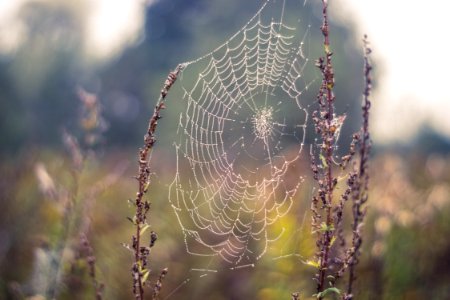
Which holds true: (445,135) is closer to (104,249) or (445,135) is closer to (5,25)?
(5,25)

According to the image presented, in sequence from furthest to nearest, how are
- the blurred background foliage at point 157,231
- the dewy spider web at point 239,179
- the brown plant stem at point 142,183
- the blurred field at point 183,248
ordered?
the dewy spider web at point 239,179 → the blurred field at point 183,248 → the blurred background foliage at point 157,231 → the brown plant stem at point 142,183

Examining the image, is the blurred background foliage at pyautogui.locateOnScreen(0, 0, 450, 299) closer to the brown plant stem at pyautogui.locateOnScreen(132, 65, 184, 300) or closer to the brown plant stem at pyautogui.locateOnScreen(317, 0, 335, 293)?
the brown plant stem at pyautogui.locateOnScreen(132, 65, 184, 300)

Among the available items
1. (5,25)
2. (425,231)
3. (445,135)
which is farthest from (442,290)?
(445,135)

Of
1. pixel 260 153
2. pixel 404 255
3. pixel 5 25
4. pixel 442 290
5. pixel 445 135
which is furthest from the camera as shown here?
pixel 445 135

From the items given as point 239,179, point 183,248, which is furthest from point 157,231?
point 239,179

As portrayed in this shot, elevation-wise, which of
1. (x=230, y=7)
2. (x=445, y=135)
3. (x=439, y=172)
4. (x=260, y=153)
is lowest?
(x=439, y=172)

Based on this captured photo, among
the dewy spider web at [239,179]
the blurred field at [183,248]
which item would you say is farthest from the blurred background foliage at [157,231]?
the dewy spider web at [239,179]

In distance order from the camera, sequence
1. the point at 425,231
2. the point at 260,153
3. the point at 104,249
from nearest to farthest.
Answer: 1. the point at 104,249
2. the point at 425,231
3. the point at 260,153

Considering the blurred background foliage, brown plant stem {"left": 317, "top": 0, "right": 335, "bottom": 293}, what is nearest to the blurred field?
the blurred background foliage

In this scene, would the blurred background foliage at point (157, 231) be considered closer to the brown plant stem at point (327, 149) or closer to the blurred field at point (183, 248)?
the blurred field at point (183, 248)

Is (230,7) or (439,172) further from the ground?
(230,7)

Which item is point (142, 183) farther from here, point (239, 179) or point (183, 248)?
point (239, 179)
